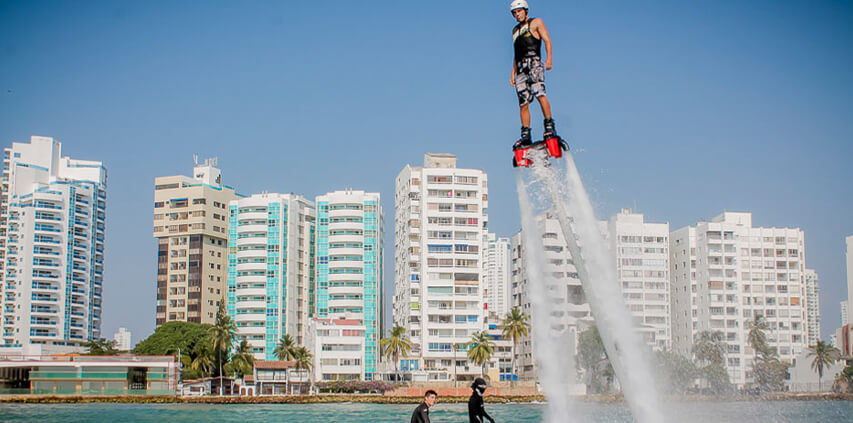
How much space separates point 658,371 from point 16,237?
166725mm

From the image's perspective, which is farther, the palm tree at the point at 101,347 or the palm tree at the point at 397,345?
the palm tree at the point at 101,347

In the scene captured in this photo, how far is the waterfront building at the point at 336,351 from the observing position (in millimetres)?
133000

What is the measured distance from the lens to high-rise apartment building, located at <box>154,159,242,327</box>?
17700cm

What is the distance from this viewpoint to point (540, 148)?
64.6ft

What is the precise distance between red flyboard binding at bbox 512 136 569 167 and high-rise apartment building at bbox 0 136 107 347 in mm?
158979

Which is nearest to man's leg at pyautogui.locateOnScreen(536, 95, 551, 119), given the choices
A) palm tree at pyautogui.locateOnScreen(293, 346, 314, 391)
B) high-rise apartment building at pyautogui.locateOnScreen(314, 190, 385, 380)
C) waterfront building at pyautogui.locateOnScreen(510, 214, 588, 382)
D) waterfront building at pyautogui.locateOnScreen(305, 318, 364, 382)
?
waterfront building at pyautogui.locateOnScreen(510, 214, 588, 382)

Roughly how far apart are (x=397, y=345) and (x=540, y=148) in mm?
114539

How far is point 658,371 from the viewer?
24.3 m

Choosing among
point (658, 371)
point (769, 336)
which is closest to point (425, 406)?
point (658, 371)

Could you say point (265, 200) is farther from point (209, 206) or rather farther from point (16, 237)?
point (16, 237)

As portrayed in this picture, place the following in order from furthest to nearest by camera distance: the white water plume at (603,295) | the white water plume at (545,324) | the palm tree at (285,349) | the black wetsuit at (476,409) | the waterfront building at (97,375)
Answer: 1. the palm tree at (285,349)
2. the waterfront building at (97,375)
3. the white water plume at (545,324)
4. the white water plume at (603,295)
5. the black wetsuit at (476,409)

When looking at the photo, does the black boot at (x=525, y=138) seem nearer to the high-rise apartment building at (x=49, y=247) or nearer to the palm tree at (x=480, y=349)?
the palm tree at (x=480, y=349)

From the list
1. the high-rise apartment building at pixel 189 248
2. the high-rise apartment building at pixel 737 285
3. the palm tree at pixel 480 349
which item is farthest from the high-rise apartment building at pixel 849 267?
the high-rise apartment building at pixel 189 248

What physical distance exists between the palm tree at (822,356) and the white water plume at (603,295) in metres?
127
